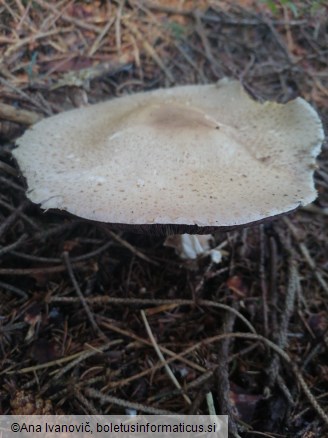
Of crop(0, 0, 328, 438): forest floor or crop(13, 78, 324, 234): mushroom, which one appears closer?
crop(13, 78, 324, 234): mushroom

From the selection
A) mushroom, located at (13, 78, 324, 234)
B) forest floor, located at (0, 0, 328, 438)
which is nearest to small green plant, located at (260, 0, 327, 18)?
forest floor, located at (0, 0, 328, 438)

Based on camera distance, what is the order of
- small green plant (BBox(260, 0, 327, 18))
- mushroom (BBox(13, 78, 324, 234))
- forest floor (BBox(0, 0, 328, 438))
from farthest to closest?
1. small green plant (BBox(260, 0, 327, 18))
2. forest floor (BBox(0, 0, 328, 438))
3. mushroom (BBox(13, 78, 324, 234))

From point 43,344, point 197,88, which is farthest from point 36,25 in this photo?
point 43,344

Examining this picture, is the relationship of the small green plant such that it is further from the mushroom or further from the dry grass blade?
the dry grass blade

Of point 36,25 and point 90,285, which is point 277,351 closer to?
point 90,285

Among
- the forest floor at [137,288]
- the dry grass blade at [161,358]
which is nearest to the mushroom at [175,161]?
the forest floor at [137,288]

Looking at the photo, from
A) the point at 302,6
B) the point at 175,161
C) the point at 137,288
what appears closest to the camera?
the point at 175,161

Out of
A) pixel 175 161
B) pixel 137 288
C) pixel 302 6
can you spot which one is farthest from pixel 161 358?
pixel 302 6

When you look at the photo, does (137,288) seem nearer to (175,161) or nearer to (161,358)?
(161,358)
